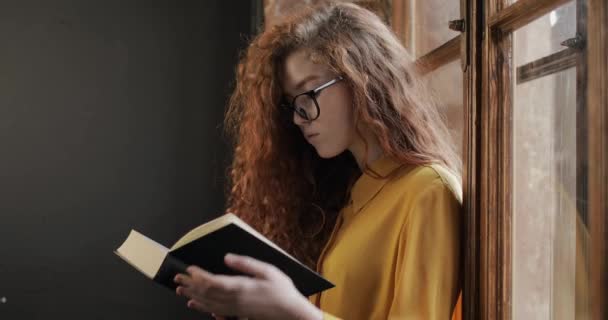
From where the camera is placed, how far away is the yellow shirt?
3.14 feet

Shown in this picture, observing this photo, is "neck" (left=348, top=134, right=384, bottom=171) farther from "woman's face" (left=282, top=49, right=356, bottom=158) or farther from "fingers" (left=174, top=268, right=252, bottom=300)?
"fingers" (left=174, top=268, right=252, bottom=300)

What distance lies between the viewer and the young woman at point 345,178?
951mm

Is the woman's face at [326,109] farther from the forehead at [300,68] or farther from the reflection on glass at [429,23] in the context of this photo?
the reflection on glass at [429,23]

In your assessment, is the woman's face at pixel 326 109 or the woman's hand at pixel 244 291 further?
the woman's face at pixel 326 109

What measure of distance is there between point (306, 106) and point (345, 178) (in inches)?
11.8

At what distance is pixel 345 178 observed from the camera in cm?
140

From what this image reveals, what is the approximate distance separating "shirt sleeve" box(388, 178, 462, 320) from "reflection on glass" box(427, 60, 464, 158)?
27 centimetres

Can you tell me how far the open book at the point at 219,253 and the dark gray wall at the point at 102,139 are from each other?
1615 mm

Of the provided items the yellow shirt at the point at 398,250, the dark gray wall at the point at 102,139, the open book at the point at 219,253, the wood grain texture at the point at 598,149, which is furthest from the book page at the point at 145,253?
the dark gray wall at the point at 102,139

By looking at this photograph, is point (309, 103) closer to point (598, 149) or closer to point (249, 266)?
point (249, 266)

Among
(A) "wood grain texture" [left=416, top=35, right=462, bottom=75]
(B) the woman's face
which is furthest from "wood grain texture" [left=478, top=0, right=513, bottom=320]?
(B) the woman's face

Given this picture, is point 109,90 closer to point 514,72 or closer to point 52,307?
point 52,307

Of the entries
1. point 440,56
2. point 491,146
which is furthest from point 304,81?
point 491,146

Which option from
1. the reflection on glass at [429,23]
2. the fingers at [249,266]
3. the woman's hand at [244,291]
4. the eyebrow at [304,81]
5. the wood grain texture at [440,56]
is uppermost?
the reflection on glass at [429,23]
